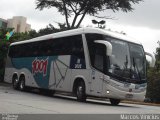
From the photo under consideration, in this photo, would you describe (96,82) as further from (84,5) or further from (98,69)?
(84,5)

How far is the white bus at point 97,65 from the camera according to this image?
1650cm

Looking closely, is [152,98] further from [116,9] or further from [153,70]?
[116,9]

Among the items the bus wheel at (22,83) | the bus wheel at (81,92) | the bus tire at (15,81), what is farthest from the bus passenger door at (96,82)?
the bus tire at (15,81)

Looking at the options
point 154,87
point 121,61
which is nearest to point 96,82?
point 121,61

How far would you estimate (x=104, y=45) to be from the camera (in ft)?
54.0

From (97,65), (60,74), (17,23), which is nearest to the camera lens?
(97,65)

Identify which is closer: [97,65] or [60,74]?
[97,65]

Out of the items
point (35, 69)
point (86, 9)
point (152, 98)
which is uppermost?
point (86, 9)

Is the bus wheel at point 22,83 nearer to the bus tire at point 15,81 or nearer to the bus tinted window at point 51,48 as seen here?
the bus tire at point 15,81

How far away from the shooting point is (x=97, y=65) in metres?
16.9

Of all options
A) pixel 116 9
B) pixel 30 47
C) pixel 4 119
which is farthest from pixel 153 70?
pixel 4 119

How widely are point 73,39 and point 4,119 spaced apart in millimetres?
11156

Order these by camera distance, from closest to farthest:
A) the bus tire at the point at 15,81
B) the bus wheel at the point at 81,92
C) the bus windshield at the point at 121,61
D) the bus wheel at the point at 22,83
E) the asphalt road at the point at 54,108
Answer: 1. the asphalt road at the point at 54,108
2. the bus windshield at the point at 121,61
3. the bus wheel at the point at 81,92
4. the bus wheel at the point at 22,83
5. the bus tire at the point at 15,81

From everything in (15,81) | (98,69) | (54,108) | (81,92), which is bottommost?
(54,108)
